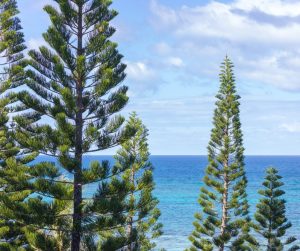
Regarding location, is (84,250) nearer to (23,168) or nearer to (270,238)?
(23,168)

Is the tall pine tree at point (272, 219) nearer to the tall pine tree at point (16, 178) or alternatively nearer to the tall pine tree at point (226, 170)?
the tall pine tree at point (226, 170)

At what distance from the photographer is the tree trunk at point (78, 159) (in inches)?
565

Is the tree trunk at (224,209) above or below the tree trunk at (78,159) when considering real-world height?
below

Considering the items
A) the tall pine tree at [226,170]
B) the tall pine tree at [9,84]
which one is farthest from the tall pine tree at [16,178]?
the tall pine tree at [226,170]

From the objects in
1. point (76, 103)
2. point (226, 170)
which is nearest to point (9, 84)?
point (76, 103)

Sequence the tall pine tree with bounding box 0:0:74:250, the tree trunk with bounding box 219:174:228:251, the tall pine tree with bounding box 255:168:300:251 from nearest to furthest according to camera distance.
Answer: the tall pine tree with bounding box 0:0:74:250 → the tree trunk with bounding box 219:174:228:251 → the tall pine tree with bounding box 255:168:300:251

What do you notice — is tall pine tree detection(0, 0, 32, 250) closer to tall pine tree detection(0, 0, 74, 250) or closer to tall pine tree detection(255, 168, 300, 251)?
tall pine tree detection(0, 0, 74, 250)

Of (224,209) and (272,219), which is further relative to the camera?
(272,219)

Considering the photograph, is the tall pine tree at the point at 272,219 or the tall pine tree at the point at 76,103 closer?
the tall pine tree at the point at 76,103

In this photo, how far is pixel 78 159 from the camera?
14445 millimetres

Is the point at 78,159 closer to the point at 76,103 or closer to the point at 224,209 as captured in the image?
the point at 76,103

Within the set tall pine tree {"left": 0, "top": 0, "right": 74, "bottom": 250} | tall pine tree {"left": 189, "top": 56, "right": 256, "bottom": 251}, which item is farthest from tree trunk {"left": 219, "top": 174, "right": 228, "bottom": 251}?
tall pine tree {"left": 0, "top": 0, "right": 74, "bottom": 250}

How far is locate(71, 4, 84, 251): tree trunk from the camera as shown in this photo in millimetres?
14344

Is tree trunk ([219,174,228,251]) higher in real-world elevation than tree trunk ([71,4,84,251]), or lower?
lower
